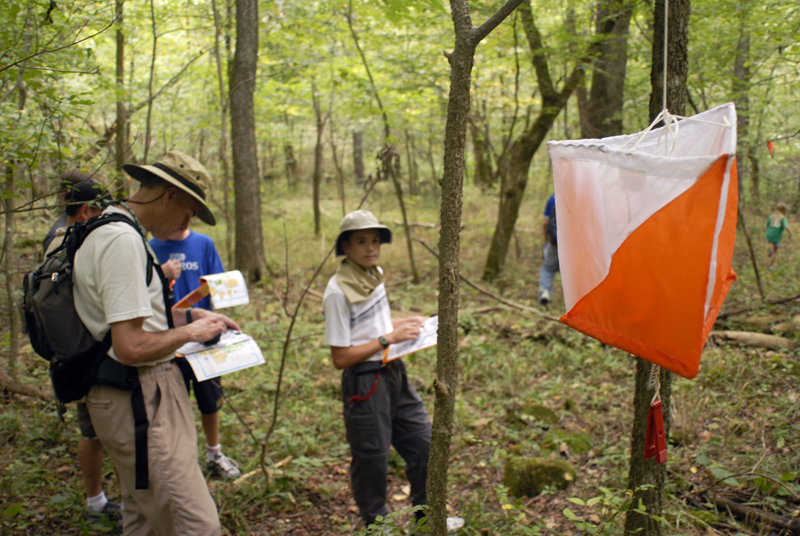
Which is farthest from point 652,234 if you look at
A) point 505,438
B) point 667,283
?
point 505,438

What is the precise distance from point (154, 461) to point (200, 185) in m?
1.29

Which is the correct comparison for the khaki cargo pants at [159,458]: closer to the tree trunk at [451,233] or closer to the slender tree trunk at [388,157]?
the tree trunk at [451,233]

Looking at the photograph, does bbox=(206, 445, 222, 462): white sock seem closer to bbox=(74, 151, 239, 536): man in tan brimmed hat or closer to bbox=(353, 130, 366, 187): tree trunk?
bbox=(74, 151, 239, 536): man in tan brimmed hat

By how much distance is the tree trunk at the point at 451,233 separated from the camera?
162 centimetres

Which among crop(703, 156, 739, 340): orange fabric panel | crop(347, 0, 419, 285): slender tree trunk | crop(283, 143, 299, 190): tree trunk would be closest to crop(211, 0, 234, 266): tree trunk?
crop(347, 0, 419, 285): slender tree trunk

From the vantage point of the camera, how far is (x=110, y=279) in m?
2.00

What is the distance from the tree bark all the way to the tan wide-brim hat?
621cm

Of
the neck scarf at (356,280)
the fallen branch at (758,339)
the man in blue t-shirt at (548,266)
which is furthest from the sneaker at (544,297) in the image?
the neck scarf at (356,280)

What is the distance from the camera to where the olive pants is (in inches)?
108

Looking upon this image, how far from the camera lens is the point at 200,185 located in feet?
8.26

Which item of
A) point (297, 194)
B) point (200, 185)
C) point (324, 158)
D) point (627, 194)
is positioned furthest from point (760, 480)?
point (324, 158)

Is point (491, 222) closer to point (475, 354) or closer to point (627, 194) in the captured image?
point (475, 354)

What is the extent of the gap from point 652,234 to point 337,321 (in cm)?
180

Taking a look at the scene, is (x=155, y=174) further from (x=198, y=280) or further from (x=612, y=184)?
(x=612, y=184)
